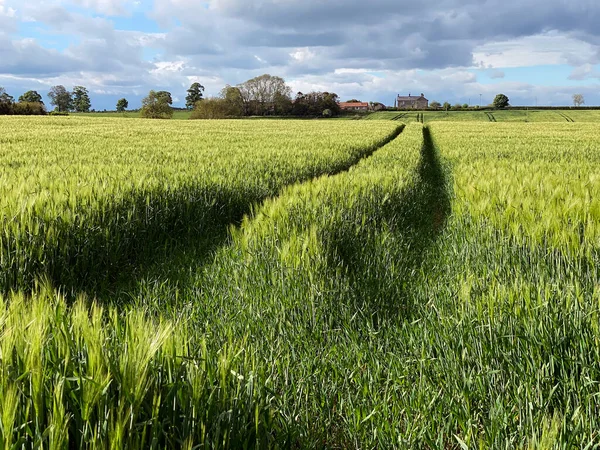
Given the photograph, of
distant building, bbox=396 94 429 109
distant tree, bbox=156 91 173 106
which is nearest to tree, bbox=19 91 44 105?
distant tree, bbox=156 91 173 106

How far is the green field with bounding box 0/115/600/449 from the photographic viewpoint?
48.0 inches

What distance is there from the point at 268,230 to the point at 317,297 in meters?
1.17

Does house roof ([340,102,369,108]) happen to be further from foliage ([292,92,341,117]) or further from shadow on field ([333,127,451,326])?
shadow on field ([333,127,451,326])

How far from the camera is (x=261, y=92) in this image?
308 feet

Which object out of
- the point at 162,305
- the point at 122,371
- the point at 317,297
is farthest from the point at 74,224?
the point at 122,371

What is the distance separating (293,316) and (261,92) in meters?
96.1

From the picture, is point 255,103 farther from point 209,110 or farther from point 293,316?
point 293,316

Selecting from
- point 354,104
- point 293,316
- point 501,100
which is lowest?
point 293,316

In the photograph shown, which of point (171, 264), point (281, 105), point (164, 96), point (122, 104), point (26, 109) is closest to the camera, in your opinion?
point (171, 264)

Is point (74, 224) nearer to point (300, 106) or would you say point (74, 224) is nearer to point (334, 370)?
point (334, 370)

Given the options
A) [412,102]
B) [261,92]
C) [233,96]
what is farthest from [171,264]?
[412,102]

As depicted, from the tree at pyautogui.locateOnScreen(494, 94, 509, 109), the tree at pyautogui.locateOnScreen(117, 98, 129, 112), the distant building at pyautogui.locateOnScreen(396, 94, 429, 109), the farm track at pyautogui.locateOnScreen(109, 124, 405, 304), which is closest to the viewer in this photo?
the farm track at pyautogui.locateOnScreen(109, 124, 405, 304)

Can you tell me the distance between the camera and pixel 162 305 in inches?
129

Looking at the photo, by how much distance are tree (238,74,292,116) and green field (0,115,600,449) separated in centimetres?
8793
